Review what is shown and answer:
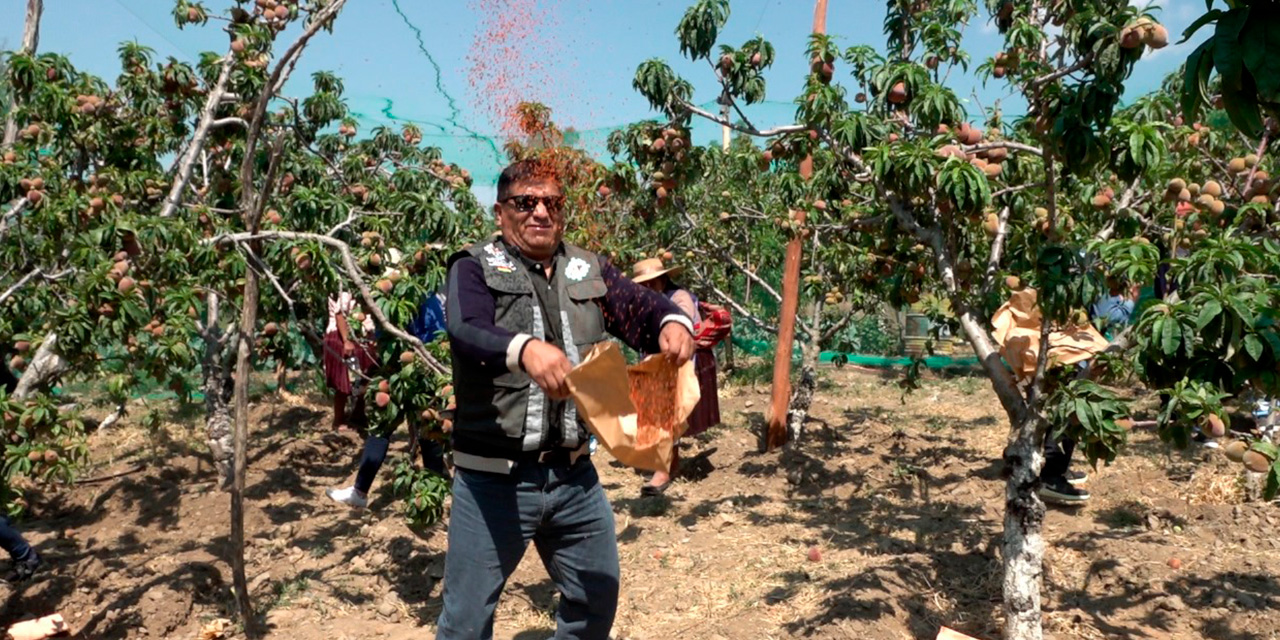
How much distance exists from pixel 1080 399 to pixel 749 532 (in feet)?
9.12

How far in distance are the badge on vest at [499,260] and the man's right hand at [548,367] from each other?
0.47m

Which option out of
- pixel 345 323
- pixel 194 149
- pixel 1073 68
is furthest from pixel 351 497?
pixel 1073 68

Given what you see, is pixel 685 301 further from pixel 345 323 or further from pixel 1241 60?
pixel 1241 60

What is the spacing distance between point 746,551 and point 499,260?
3029 millimetres

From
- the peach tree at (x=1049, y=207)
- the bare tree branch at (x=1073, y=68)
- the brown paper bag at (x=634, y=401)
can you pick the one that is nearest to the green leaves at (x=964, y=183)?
the peach tree at (x=1049, y=207)

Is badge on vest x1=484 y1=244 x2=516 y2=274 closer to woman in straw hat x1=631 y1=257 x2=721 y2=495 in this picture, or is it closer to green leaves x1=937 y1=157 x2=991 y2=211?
green leaves x1=937 y1=157 x2=991 y2=211

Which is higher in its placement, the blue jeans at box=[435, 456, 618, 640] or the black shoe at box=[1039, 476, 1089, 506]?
the blue jeans at box=[435, 456, 618, 640]

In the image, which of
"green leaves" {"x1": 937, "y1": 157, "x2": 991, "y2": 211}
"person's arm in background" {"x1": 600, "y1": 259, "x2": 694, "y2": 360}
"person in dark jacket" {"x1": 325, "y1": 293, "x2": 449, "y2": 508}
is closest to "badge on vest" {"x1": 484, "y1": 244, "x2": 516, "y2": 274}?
"person's arm in background" {"x1": 600, "y1": 259, "x2": 694, "y2": 360}

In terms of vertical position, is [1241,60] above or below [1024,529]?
above

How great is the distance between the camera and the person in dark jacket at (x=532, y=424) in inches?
94.6

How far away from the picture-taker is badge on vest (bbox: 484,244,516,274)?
2.44m

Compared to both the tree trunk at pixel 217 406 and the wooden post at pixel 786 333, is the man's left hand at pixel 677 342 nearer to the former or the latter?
the wooden post at pixel 786 333

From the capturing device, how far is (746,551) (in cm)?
499

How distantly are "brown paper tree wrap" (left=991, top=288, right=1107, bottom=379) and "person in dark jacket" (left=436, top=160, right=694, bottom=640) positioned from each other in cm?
147
